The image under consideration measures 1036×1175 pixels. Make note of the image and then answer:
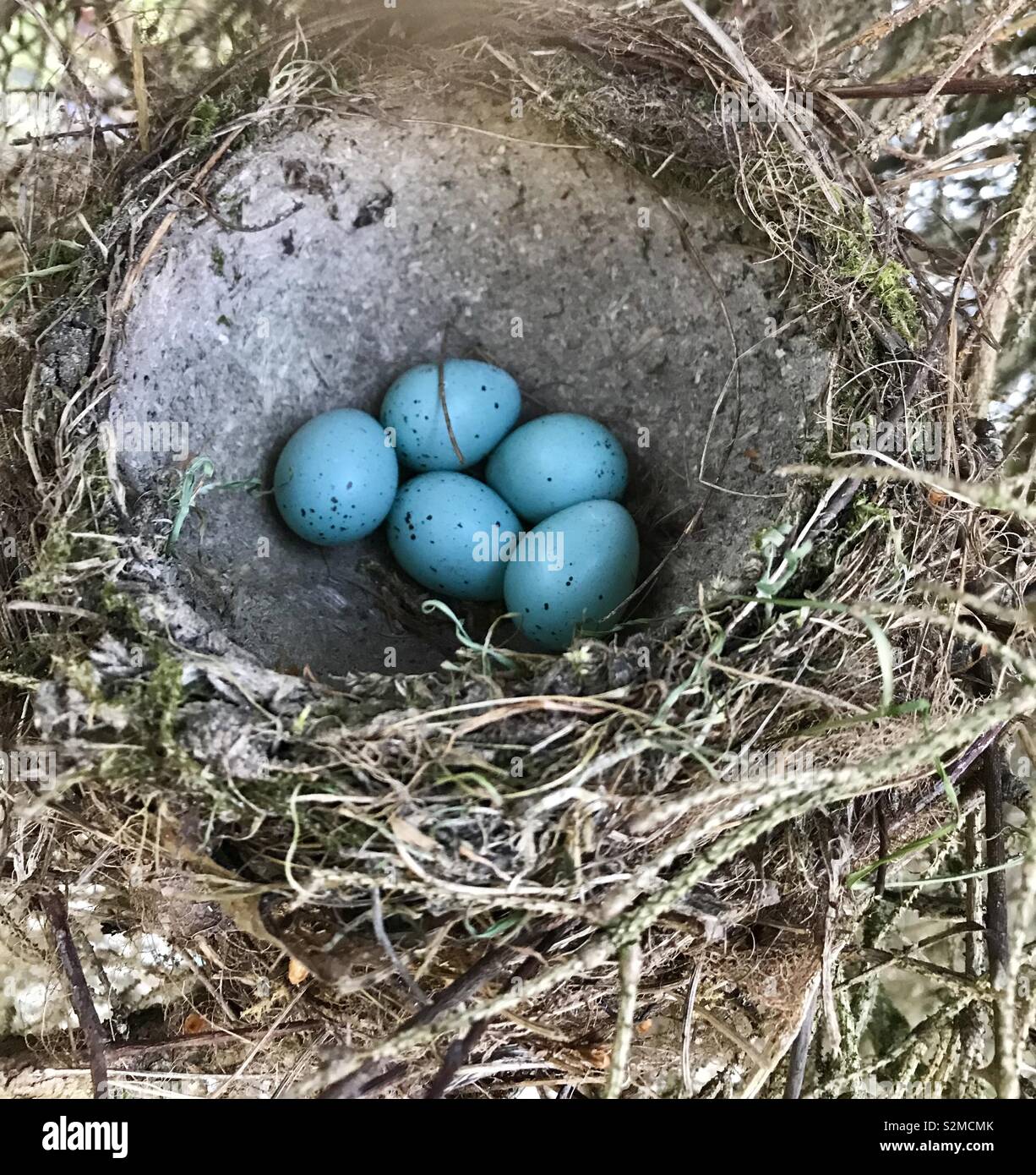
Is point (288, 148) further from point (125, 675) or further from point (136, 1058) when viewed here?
point (136, 1058)

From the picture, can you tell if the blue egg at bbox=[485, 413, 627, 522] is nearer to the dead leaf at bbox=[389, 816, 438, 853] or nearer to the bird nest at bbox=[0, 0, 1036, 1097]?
the bird nest at bbox=[0, 0, 1036, 1097]

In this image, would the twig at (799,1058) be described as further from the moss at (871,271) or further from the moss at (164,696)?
the moss at (871,271)

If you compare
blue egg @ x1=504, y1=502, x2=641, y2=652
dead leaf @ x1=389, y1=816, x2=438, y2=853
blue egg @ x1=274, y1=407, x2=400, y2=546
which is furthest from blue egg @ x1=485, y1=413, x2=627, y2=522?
dead leaf @ x1=389, y1=816, x2=438, y2=853

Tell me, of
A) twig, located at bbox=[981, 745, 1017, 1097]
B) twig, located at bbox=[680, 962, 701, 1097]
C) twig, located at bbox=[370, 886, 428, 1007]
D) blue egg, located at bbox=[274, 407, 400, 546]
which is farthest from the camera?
blue egg, located at bbox=[274, 407, 400, 546]

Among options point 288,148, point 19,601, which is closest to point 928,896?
point 19,601

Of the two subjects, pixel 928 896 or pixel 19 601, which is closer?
pixel 19 601
